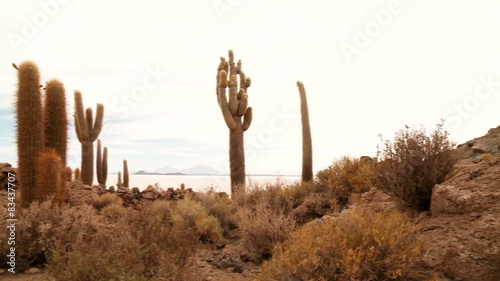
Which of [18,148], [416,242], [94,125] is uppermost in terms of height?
[94,125]

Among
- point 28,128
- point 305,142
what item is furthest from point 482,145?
point 28,128

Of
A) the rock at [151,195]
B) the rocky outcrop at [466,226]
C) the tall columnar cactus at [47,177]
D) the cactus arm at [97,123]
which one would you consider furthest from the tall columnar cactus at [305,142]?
the rocky outcrop at [466,226]

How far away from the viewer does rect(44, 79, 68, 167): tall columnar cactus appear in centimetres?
1230

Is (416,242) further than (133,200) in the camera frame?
No

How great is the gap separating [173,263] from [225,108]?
39.4 feet

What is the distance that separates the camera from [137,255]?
242 inches

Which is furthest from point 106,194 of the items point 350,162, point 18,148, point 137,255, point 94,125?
point 137,255

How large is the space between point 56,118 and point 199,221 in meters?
5.06

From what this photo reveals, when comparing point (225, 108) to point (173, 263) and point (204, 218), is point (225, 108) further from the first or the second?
point (173, 263)

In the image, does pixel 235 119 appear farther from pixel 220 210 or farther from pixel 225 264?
pixel 225 264

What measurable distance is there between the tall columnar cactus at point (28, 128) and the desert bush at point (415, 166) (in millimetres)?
7995

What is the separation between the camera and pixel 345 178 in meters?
12.9

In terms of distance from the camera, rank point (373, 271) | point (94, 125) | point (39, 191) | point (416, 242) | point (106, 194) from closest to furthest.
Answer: point (373, 271), point (416, 242), point (39, 191), point (106, 194), point (94, 125)

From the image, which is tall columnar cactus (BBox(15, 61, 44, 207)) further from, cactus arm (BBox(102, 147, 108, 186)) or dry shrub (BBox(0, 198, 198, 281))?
cactus arm (BBox(102, 147, 108, 186))
